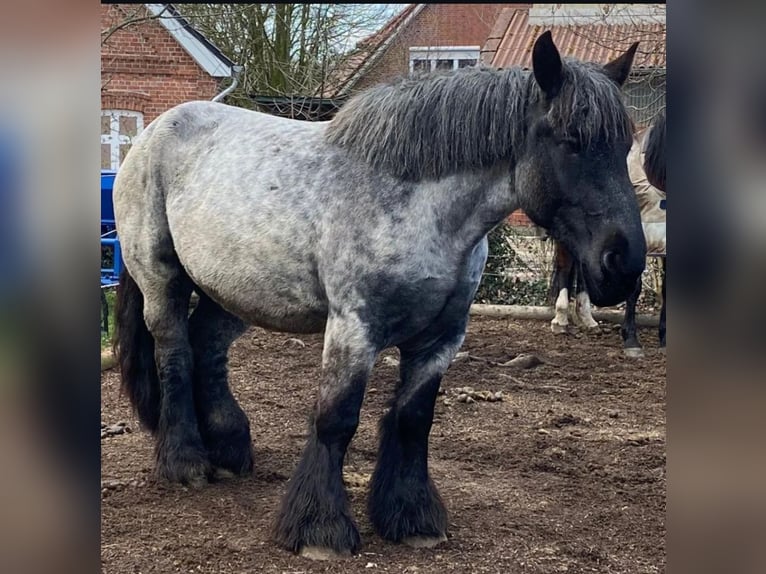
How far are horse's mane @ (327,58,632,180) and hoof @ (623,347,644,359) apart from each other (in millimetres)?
4451

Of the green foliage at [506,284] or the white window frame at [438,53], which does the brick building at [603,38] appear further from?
the green foliage at [506,284]

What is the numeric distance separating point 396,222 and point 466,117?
16.6 inches

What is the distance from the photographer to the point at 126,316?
364 centimetres

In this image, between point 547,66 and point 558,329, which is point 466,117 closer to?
point 547,66

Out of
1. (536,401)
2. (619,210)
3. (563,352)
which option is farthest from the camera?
(563,352)

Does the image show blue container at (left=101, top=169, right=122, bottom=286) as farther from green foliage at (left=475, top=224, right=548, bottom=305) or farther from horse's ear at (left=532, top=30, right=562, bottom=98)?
horse's ear at (left=532, top=30, right=562, bottom=98)

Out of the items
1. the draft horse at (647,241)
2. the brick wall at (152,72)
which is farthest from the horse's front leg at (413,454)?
the brick wall at (152,72)

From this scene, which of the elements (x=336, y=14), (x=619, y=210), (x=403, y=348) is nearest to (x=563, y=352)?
(x=336, y=14)

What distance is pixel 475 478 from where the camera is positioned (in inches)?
145

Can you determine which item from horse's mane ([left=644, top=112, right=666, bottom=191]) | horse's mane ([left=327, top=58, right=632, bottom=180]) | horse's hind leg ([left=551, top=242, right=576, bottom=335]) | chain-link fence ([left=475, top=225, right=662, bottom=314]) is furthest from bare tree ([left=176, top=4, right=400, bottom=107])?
horse's mane ([left=327, top=58, right=632, bottom=180])

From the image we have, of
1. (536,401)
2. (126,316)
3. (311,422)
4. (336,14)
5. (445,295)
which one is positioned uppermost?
(336,14)

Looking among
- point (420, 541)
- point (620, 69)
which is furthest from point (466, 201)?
point (420, 541)
